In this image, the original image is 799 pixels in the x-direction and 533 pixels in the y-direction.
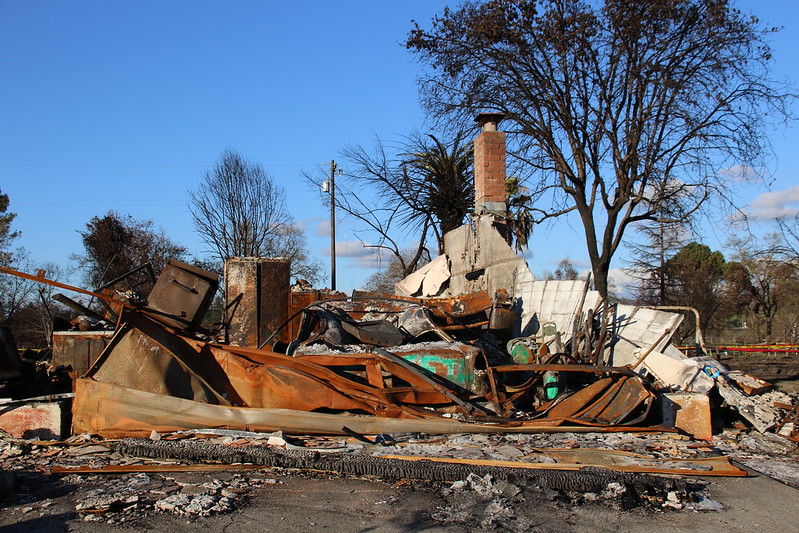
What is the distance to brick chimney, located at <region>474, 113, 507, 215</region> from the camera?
36.9 feet

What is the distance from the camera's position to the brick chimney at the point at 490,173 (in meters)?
11.2

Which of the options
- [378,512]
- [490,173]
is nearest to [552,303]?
[490,173]

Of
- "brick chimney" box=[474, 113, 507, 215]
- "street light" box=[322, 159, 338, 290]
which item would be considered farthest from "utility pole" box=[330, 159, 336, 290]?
"brick chimney" box=[474, 113, 507, 215]

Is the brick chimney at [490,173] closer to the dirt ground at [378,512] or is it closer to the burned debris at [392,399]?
the burned debris at [392,399]

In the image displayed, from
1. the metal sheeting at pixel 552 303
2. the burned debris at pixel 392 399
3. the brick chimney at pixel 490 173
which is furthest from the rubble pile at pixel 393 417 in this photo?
the brick chimney at pixel 490 173

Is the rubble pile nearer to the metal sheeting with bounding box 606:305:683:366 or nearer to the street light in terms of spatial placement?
the metal sheeting with bounding box 606:305:683:366

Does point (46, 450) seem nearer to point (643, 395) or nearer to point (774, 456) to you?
point (643, 395)

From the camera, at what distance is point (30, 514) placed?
157 inches

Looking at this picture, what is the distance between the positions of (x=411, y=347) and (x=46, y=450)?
3.61 metres

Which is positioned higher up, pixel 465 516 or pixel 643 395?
pixel 643 395

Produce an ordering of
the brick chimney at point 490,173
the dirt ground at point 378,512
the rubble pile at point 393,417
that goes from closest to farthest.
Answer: the dirt ground at point 378,512 → the rubble pile at point 393,417 → the brick chimney at point 490,173

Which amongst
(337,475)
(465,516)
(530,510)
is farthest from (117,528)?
(530,510)

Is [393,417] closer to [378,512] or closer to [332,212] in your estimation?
[378,512]

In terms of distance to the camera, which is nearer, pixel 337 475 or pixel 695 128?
pixel 337 475
